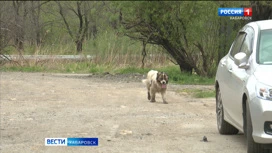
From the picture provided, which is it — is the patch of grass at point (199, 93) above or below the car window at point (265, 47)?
below

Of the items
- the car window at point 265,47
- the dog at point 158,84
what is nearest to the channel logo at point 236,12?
the dog at point 158,84

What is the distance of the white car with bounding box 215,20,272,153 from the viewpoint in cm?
684

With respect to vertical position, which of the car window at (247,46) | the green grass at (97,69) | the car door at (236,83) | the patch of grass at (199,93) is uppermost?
the car window at (247,46)

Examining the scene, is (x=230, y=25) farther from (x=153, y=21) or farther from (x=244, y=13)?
(x=244, y=13)

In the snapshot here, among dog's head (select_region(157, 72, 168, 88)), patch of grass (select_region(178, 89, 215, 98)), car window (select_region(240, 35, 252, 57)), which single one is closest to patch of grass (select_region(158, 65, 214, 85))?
patch of grass (select_region(178, 89, 215, 98))

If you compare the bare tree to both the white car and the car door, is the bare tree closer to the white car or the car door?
the white car

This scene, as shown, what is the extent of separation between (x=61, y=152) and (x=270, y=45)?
9.70 ft

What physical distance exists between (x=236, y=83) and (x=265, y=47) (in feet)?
1.90

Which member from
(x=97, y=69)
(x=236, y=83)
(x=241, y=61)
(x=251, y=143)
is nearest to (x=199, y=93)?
(x=236, y=83)

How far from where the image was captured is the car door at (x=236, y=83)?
25.6 ft

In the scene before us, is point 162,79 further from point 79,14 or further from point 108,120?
point 79,14

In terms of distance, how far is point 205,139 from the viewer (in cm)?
875

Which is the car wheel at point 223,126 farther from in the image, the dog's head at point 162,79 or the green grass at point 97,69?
the green grass at point 97,69

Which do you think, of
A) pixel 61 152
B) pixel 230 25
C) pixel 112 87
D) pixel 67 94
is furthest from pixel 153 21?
pixel 61 152
